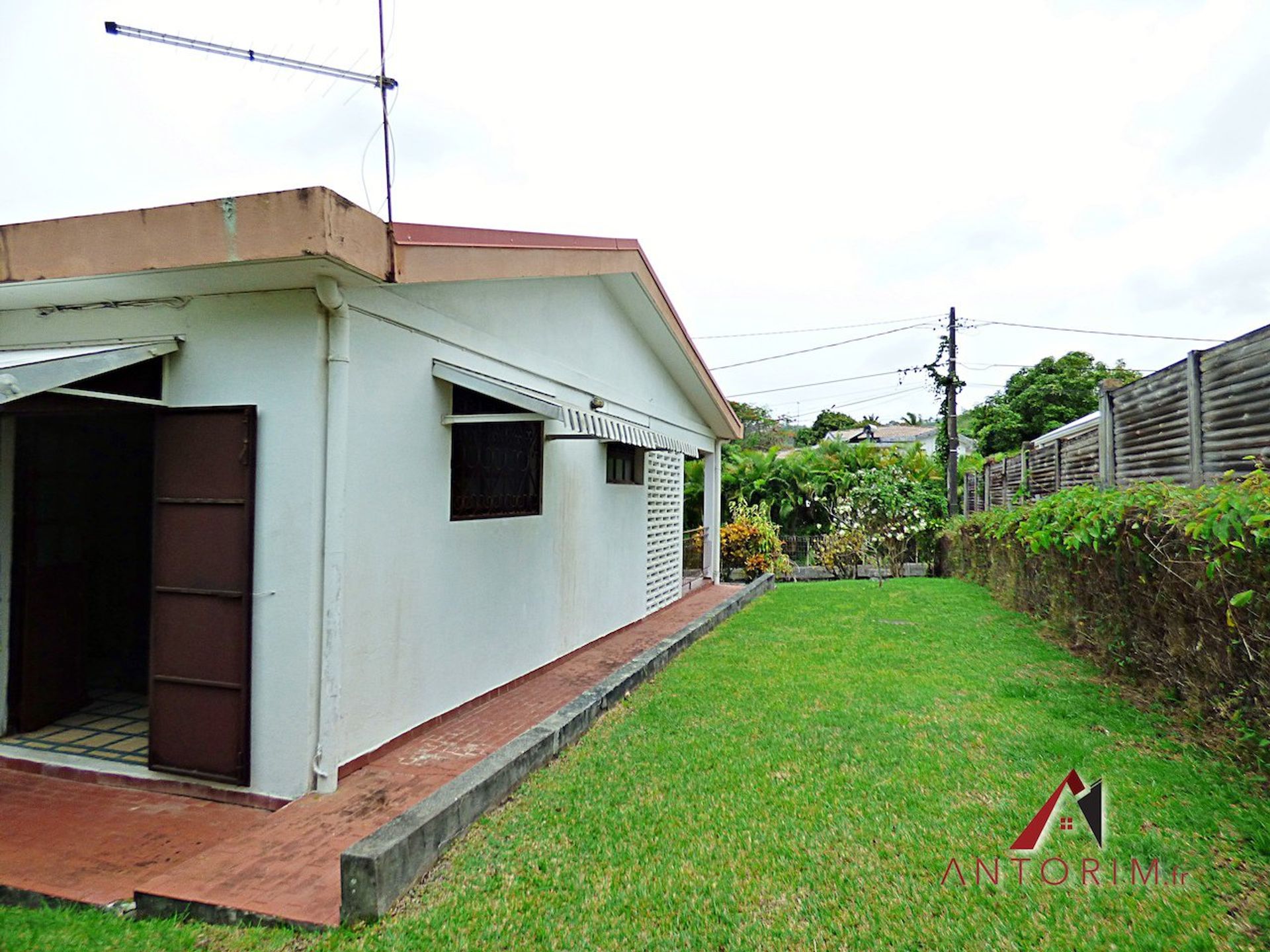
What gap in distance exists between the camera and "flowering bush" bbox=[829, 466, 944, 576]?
69.7 ft

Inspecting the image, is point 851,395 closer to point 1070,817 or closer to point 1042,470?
point 1042,470

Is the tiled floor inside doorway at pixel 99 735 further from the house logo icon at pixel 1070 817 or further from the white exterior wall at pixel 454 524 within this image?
the house logo icon at pixel 1070 817

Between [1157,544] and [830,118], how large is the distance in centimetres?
1318

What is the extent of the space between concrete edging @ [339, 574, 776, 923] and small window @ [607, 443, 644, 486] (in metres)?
4.45

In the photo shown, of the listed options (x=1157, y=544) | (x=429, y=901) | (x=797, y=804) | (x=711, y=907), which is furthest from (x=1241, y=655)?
(x=429, y=901)

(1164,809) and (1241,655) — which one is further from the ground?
(1241,655)

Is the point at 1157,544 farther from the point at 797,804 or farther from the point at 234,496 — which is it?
the point at 234,496

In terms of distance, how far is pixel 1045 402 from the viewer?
45281 millimetres

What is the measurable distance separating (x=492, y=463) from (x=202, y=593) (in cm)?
302

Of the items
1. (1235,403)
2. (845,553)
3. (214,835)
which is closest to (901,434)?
(845,553)

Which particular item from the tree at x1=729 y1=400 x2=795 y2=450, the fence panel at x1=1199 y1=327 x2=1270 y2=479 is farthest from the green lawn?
the tree at x1=729 y1=400 x2=795 y2=450

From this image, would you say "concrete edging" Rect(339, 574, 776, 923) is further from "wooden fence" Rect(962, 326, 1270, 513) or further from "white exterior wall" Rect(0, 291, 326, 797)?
"wooden fence" Rect(962, 326, 1270, 513)

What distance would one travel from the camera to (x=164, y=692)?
5.29m

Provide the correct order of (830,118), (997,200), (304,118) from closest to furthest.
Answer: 1. (304,118)
2. (830,118)
3. (997,200)
